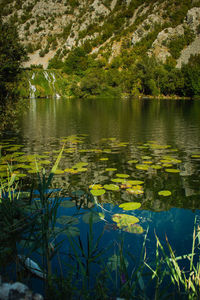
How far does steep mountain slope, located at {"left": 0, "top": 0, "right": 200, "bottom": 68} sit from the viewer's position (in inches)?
2822

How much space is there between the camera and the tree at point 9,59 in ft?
27.6

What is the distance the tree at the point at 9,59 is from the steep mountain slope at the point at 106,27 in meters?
51.5

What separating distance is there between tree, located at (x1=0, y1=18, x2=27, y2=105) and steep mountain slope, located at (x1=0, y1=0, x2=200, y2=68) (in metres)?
51.5

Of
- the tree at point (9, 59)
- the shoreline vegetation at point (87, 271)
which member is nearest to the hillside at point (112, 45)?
the tree at point (9, 59)

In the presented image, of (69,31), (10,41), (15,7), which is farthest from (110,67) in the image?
(15,7)

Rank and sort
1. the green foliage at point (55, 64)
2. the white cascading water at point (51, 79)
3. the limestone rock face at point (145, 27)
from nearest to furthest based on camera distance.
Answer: the white cascading water at point (51, 79), the limestone rock face at point (145, 27), the green foliage at point (55, 64)

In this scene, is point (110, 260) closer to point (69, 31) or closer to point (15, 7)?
point (69, 31)

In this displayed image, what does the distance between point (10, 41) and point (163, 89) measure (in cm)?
4823

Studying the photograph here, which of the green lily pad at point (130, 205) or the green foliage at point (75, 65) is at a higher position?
the green foliage at point (75, 65)

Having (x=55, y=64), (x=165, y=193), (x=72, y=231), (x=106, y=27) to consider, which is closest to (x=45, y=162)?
(x=165, y=193)

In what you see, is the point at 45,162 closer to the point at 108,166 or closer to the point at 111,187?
the point at 108,166

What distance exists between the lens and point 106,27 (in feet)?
326

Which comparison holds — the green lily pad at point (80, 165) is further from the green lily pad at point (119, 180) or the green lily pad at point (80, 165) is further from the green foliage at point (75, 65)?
the green foliage at point (75, 65)

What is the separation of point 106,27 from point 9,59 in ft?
340
